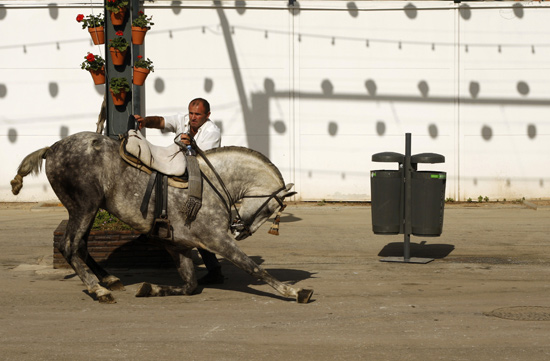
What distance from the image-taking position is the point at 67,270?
35.8 ft

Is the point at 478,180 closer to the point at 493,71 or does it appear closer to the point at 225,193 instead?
the point at 493,71

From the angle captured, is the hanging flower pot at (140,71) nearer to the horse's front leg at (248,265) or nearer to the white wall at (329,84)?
the horse's front leg at (248,265)

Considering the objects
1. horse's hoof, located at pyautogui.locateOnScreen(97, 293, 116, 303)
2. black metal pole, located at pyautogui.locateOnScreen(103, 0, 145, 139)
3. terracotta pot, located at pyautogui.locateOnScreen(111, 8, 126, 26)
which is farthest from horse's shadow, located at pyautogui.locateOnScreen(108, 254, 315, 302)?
terracotta pot, located at pyautogui.locateOnScreen(111, 8, 126, 26)

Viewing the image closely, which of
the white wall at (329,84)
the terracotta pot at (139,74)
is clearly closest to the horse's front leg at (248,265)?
the terracotta pot at (139,74)

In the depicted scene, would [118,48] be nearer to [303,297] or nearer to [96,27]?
[96,27]

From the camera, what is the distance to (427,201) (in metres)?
11.4

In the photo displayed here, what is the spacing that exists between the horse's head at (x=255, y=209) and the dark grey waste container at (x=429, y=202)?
286 centimetres

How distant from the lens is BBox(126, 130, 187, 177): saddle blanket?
29.0 ft

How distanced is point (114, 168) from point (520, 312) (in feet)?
14.3

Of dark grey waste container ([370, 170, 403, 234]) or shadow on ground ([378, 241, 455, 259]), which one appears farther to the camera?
shadow on ground ([378, 241, 455, 259])

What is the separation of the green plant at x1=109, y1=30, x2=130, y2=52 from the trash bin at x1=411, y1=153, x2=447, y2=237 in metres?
4.26

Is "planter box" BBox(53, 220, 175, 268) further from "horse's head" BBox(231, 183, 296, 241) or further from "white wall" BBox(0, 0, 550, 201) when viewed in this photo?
"white wall" BBox(0, 0, 550, 201)

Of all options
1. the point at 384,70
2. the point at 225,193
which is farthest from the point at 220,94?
the point at 225,193

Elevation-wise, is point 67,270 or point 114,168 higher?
point 114,168
